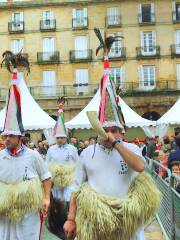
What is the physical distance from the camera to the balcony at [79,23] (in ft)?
156

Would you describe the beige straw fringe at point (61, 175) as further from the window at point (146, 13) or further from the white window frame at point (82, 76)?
the window at point (146, 13)

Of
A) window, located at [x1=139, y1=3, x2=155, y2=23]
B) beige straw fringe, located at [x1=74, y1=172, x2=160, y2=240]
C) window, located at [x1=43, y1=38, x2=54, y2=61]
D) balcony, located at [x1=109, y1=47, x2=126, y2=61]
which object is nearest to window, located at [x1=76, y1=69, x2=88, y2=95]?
balcony, located at [x1=109, y1=47, x2=126, y2=61]

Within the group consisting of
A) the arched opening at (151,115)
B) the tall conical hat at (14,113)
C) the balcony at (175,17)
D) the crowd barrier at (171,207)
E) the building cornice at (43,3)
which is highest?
the building cornice at (43,3)

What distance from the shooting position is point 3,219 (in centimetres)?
550

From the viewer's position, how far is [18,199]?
18.0 feet

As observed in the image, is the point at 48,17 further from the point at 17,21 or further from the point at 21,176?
the point at 21,176

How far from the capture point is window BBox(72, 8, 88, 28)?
47.6 m

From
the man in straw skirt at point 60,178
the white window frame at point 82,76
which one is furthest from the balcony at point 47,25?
the man in straw skirt at point 60,178

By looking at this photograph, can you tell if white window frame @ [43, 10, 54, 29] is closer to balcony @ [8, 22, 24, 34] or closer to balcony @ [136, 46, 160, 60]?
balcony @ [8, 22, 24, 34]

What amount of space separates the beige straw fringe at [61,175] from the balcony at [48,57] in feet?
125

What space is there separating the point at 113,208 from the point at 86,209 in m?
0.25

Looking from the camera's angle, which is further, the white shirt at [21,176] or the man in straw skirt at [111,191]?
the white shirt at [21,176]

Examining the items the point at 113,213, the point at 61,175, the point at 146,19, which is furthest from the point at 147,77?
the point at 113,213

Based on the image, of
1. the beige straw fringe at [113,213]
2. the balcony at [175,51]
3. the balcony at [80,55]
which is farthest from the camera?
the balcony at [80,55]
